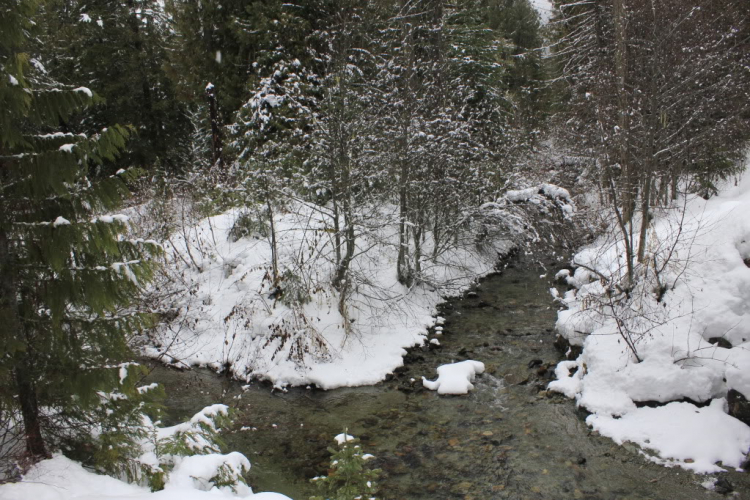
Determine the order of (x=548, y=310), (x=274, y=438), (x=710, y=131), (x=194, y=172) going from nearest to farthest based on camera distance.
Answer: (x=274, y=438), (x=710, y=131), (x=548, y=310), (x=194, y=172)

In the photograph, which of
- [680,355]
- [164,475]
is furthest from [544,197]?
[164,475]

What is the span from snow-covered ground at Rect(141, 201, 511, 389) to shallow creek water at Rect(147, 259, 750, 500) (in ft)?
1.44

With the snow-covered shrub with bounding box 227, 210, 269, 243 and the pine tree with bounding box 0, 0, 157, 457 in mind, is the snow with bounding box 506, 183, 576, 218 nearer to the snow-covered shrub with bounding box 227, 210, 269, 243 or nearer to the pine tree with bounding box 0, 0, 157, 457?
the snow-covered shrub with bounding box 227, 210, 269, 243

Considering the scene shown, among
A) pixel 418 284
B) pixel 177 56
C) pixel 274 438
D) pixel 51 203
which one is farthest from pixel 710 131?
pixel 177 56

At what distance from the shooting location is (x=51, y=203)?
153 inches

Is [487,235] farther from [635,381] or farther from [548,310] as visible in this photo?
[635,381]

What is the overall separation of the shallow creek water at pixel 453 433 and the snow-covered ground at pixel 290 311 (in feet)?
1.44

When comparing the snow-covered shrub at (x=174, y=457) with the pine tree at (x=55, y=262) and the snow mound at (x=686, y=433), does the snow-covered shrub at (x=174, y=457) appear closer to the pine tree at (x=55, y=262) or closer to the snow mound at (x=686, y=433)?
the pine tree at (x=55, y=262)

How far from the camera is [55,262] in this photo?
3.66 metres

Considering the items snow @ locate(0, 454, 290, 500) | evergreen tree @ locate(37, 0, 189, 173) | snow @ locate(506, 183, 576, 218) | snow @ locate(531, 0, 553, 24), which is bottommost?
snow @ locate(0, 454, 290, 500)

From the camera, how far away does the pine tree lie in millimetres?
3705

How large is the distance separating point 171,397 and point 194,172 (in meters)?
7.39

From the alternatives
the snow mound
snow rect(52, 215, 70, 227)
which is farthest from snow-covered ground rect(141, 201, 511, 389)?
snow rect(52, 215, 70, 227)

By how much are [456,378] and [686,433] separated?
11.2 feet
